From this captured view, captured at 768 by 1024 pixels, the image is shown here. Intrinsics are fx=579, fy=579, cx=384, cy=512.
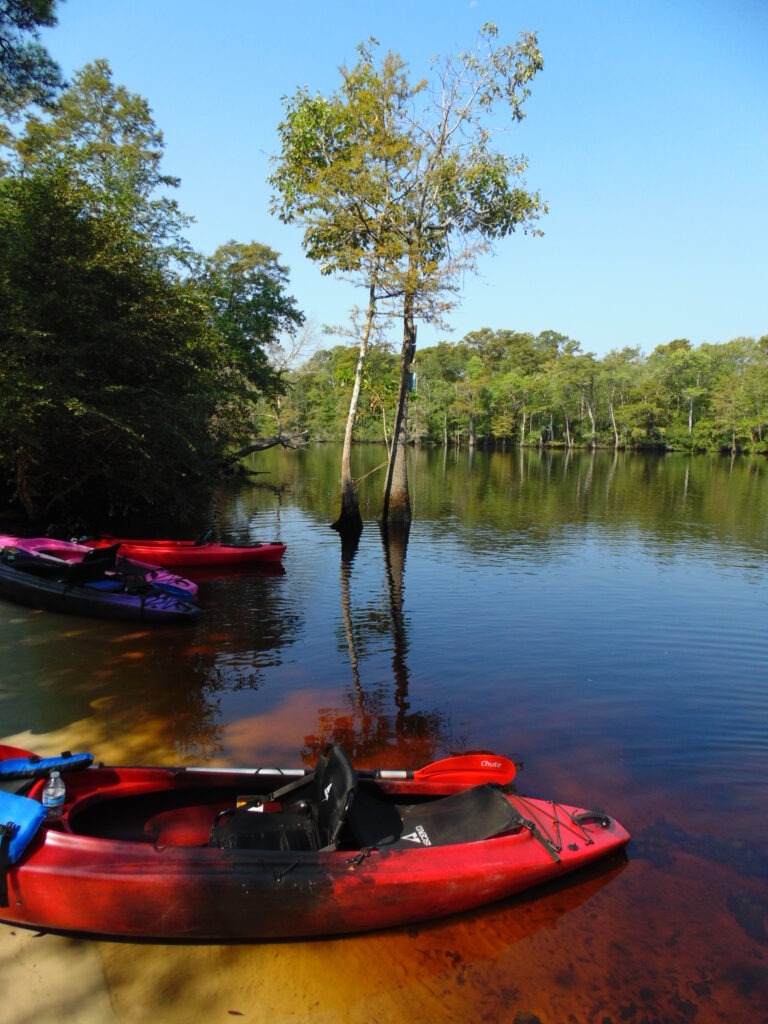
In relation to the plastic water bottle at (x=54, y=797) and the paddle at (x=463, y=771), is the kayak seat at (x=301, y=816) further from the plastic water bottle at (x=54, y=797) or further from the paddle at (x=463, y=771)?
the plastic water bottle at (x=54, y=797)

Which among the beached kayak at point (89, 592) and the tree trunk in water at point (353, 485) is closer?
the beached kayak at point (89, 592)

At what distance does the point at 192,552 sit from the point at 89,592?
13.0 feet

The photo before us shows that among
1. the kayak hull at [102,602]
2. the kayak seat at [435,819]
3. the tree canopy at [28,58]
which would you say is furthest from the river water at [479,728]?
the tree canopy at [28,58]

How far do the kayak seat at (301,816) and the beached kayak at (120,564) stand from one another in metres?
6.71

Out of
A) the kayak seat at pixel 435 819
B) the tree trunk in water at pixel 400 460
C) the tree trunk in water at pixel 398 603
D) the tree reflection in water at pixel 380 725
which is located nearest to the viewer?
the kayak seat at pixel 435 819

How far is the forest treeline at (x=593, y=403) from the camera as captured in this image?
71.1 meters

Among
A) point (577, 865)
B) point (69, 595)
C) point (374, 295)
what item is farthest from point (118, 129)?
point (577, 865)

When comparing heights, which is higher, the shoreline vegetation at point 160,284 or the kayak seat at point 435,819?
the shoreline vegetation at point 160,284

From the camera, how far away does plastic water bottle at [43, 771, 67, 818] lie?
3977 millimetres

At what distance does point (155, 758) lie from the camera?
617 centimetres

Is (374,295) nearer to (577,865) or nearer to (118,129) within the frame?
(118,129)

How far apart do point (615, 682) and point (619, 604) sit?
427 cm

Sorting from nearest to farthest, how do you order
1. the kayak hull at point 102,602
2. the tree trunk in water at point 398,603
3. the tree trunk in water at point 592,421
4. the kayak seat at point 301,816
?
the kayak seat at point 301,816 → the tree trunk in water at point 398,603 → the kayak hull at point 102,602 → the tree trunk in water at point 592,421

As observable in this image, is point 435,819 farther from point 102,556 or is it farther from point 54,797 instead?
point 102,556
